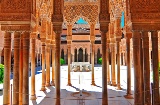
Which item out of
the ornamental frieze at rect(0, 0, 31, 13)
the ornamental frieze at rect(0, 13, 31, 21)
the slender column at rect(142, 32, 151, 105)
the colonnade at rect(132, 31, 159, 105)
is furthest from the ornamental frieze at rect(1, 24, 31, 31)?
the slender column at rect(142, 32, 151, 105)

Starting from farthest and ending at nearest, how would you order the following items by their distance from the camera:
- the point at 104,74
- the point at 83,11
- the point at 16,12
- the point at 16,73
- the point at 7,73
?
1. the point at 83,11
2. the point at 104,74
3. the point at 7,73
4. the point at 16,73
5. the point at 16,12

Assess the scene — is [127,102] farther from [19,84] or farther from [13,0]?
[13,0]

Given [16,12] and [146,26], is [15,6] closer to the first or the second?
[16,12]

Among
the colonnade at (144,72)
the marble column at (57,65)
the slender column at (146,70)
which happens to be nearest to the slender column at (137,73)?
the colonnade at (144,72)

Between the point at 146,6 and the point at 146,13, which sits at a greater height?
the point at 146,6

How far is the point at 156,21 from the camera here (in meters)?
4.68

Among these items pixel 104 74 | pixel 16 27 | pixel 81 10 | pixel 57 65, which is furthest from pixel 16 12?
pixel 81 10

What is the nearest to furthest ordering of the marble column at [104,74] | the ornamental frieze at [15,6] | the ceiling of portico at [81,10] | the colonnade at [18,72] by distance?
the ornamental frieze at [15,6]
the colonnade at [18,72]
the marble column at [104,74]
the ceiling of portico at [81,10]

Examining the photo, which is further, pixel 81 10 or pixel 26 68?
pixel 81 10

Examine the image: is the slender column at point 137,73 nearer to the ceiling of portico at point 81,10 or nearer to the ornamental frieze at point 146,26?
the ornamental frieze at point 146,26

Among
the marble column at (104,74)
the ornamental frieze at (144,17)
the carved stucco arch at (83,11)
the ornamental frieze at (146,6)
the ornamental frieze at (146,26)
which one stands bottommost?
the marble column at (104,74)

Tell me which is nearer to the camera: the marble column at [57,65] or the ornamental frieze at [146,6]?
the ornamental frieze at [146,6]

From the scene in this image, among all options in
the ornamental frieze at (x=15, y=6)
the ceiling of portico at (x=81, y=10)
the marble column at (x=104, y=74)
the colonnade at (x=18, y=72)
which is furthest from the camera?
the ceiling of portico at (x=81, y=10)

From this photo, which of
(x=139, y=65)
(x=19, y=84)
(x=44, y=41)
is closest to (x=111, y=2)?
(x=44, y=41)
